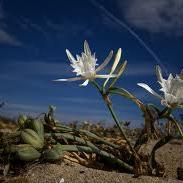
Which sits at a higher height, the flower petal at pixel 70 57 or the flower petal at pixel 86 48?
the flower petal at pixel 86 48

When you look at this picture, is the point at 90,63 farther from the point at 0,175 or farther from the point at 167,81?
the point at 0,175

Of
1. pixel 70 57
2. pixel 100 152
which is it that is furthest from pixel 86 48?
pixel 100 152

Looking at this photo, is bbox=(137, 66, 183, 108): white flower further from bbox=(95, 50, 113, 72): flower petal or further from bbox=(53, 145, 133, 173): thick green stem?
bbox=(53, 145, 133, 173): thick green stem

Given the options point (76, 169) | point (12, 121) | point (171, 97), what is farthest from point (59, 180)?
point (12, 121)

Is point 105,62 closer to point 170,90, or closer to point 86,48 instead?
point 86,48

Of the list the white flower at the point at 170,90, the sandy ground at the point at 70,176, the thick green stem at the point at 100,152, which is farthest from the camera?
the thick green stem at the point at 100,152

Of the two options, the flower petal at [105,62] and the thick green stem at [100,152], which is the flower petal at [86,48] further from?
the thick green stem at [100,152]

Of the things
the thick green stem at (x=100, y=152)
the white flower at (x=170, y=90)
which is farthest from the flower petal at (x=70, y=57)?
the thick green stem at (x=100, y=152)

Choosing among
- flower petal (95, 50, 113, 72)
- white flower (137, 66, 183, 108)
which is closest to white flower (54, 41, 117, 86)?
flower petal (95, 50, 113, 72)

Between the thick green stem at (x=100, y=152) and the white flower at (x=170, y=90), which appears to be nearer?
the white flower at (x=170, y=90)
